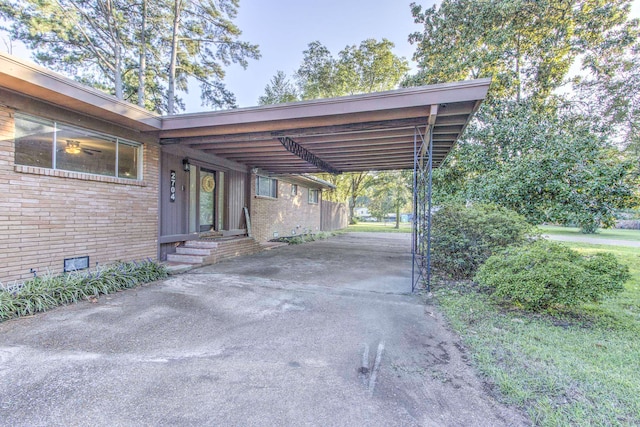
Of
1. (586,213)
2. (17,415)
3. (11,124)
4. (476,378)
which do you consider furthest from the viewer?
(586,213)

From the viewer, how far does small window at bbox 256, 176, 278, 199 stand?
11702 millimetres

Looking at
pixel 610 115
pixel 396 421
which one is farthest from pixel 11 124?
pixel 610 115

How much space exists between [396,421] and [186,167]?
7.46 meters

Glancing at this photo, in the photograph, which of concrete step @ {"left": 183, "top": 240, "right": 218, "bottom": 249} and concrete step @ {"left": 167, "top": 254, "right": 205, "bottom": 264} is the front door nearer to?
concrete step @ {"left": 183, "top": 240, "right": 218, "bottom": 249}

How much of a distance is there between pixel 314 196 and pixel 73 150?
44.2 feet

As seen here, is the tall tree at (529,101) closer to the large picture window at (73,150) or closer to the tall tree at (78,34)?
the large picture window at (73,150)

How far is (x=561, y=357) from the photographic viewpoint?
2719 mm

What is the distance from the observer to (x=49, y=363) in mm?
2562

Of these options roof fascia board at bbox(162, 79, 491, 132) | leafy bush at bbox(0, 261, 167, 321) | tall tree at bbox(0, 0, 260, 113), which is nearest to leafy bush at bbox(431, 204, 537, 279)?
roof fascia board at bbox(162, 79, 491, 132)

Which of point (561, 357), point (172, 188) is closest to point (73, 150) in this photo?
point (172, 188)

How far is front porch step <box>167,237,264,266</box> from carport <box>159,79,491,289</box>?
255 centimetres

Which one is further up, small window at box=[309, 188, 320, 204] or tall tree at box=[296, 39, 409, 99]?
tall tree at box=[296, 39, 409, 99]

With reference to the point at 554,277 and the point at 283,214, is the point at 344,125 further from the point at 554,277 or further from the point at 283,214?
the point at 283,214

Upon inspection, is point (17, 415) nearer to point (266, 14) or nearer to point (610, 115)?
point (610, 115)
